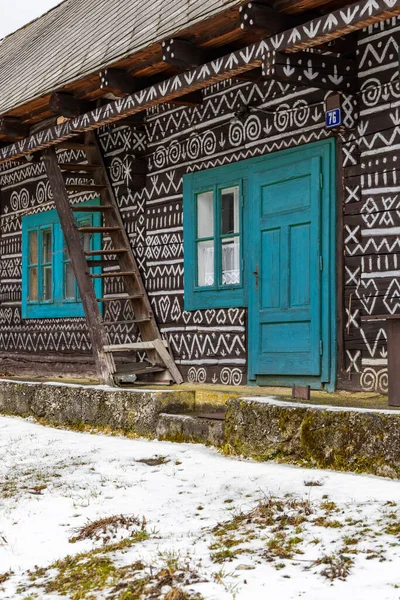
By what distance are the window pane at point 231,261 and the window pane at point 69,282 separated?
10.2 ft

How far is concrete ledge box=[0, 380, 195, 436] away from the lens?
7699mm

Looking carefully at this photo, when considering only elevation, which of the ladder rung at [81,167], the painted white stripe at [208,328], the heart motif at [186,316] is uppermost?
the ladder rung at [81,167]

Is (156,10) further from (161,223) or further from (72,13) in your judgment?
(72,13)

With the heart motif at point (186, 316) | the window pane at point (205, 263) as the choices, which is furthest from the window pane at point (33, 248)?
the window pane at point (205, 263)

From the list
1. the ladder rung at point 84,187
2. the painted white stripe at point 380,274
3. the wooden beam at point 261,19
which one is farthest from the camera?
the ladder rung at point 84,187

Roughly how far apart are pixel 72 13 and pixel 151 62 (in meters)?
4.38

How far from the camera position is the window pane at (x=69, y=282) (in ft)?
36.9

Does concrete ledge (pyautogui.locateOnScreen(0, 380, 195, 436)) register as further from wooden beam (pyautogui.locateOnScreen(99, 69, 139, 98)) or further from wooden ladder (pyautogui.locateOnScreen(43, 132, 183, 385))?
wooden beam (pyautogui.locateOnScreen(99, 69, 139, 98))

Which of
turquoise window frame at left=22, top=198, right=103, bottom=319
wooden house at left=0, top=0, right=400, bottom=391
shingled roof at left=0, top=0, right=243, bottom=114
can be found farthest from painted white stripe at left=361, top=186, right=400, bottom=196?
turquoise window frame at left=22, top=198, right=103, bottom=319

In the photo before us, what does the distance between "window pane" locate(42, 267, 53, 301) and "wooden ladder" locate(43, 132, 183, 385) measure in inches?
57.0

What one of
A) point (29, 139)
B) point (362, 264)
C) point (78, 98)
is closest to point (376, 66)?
point (362, 264)

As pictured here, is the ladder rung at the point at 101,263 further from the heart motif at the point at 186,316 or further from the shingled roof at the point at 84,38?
the shingled roof at the point at 84,38

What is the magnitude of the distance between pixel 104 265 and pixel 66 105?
201 cm

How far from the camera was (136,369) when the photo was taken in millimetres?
9125
